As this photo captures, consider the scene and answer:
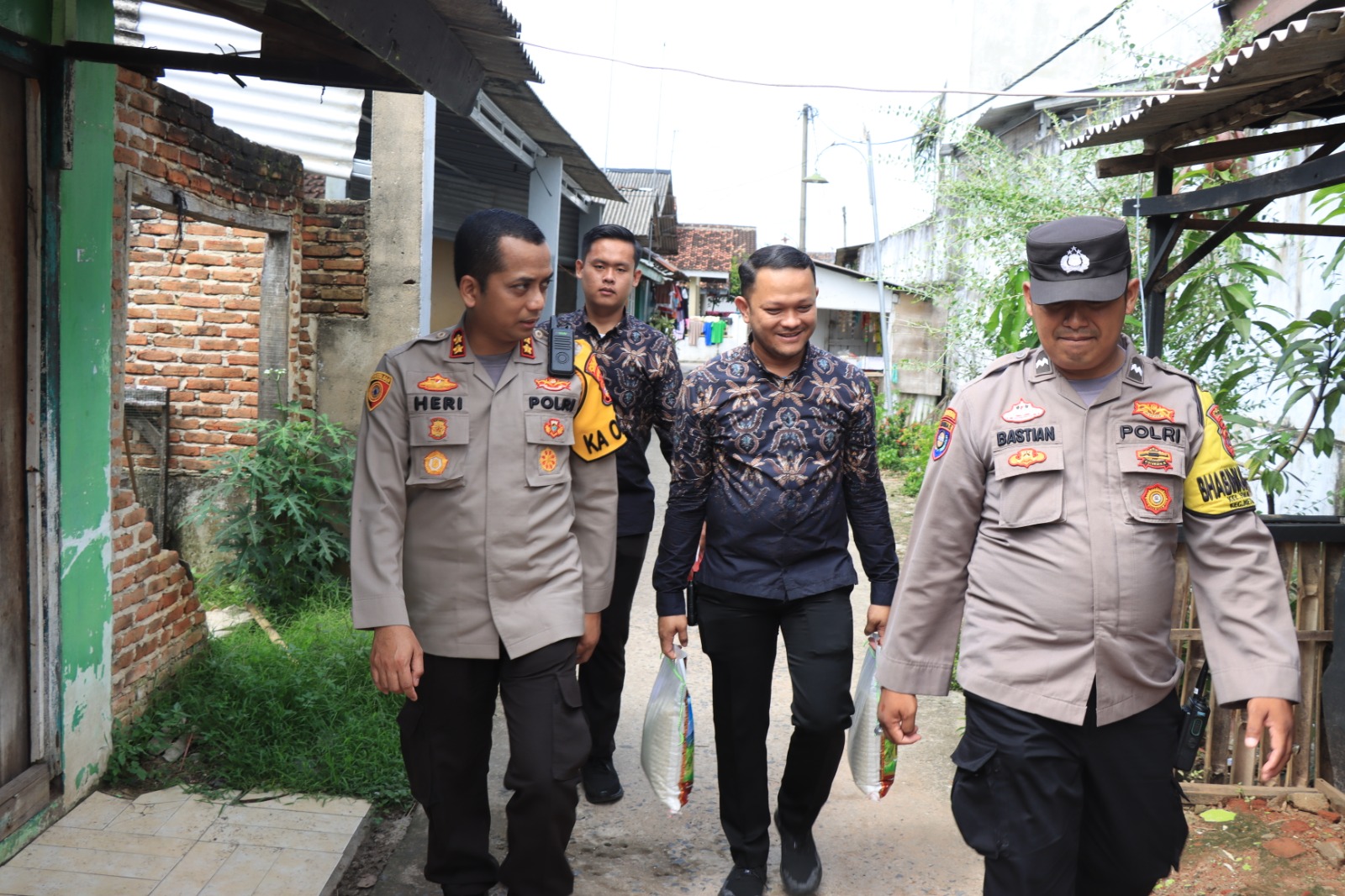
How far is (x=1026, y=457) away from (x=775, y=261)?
1.14 m

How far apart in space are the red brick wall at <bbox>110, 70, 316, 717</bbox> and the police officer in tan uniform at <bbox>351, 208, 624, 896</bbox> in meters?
2.06

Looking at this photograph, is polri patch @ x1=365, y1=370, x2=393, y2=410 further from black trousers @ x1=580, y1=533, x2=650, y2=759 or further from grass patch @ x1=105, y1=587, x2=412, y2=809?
grass patch @ x1=105, y1=587, x2=412, y2=809

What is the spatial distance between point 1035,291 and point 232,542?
530 centimetres

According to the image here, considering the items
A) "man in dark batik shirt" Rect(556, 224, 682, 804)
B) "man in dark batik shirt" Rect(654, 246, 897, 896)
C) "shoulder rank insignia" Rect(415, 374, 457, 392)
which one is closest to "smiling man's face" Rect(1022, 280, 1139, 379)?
"man in dark batik shirt" Rect(654, 246, 897, 896)

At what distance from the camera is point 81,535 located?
13.3 feet

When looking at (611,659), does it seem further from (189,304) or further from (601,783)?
(189,304)

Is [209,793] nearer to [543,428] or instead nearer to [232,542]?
[543,428]

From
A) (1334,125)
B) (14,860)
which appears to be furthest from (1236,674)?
(14,860)

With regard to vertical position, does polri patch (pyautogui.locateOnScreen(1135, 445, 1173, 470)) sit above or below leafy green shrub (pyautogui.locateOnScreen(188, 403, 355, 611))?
above

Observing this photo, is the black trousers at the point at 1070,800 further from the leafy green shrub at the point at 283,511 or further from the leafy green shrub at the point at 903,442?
the leafy green shrub at the point at 903,442

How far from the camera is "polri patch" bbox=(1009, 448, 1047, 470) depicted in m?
2.59

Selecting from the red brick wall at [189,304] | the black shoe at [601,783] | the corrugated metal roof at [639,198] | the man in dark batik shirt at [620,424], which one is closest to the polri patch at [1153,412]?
the man in dark batik shirt at [620,424]

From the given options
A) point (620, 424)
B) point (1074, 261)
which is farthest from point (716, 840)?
point (1074, 261)

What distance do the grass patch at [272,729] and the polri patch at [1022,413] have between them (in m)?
2.77
